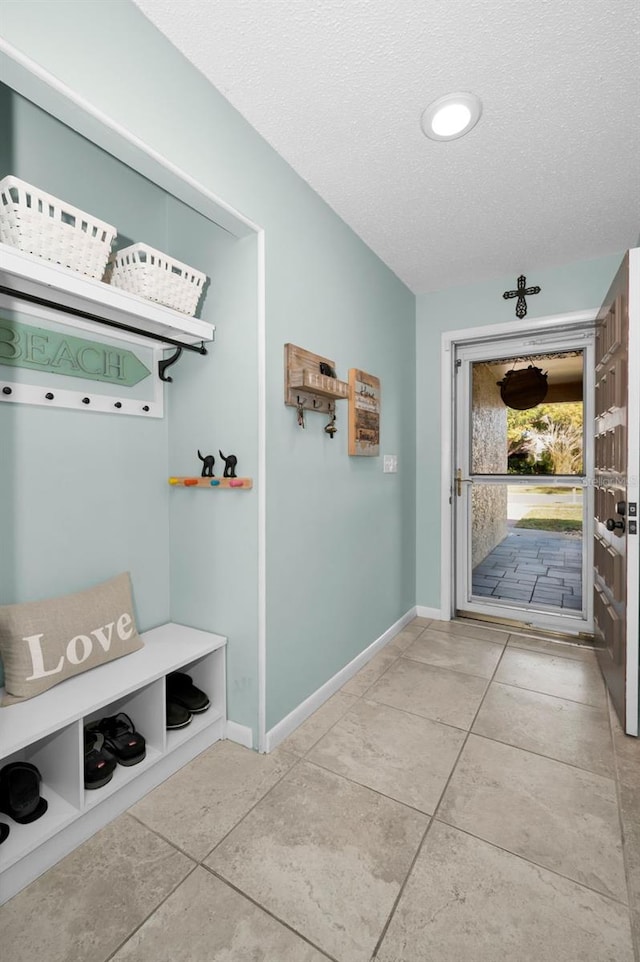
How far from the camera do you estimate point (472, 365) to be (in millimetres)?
3426

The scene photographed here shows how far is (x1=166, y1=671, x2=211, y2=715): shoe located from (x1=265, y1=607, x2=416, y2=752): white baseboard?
0.30m

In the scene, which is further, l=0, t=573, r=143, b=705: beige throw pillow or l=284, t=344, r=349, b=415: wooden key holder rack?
l=284, t=344, r=349, b=415: wooden key holder rack

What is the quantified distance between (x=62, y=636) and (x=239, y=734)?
0.85m

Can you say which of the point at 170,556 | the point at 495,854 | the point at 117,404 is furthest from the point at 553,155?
the point at 495,854

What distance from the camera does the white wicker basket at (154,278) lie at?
1.57m

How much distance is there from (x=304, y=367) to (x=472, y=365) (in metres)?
1.94

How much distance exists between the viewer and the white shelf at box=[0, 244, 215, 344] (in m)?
1.22

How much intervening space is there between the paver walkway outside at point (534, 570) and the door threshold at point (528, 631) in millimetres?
191

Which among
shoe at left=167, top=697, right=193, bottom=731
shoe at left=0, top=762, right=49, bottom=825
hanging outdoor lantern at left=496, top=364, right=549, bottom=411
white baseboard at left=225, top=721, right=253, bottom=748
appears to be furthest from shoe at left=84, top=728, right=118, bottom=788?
hanging outdoor lantern at left=496, top=364, right=549, bottom=411

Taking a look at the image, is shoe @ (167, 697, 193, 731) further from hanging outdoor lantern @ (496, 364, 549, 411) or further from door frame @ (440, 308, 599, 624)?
hanging outdoor lantern @ (496, 364, 549, 411)

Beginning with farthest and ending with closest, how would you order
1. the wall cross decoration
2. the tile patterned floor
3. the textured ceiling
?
the wall cross decoration < the textured ceiling < the tile patterned floor

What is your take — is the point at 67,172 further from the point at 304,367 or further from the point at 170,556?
the point at 170,556

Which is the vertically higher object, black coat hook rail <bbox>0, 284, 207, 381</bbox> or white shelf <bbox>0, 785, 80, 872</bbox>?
black coat hook rail <bbox>0, 284, 207, 381</bbox>

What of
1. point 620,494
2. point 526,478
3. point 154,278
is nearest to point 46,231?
point 154,278
